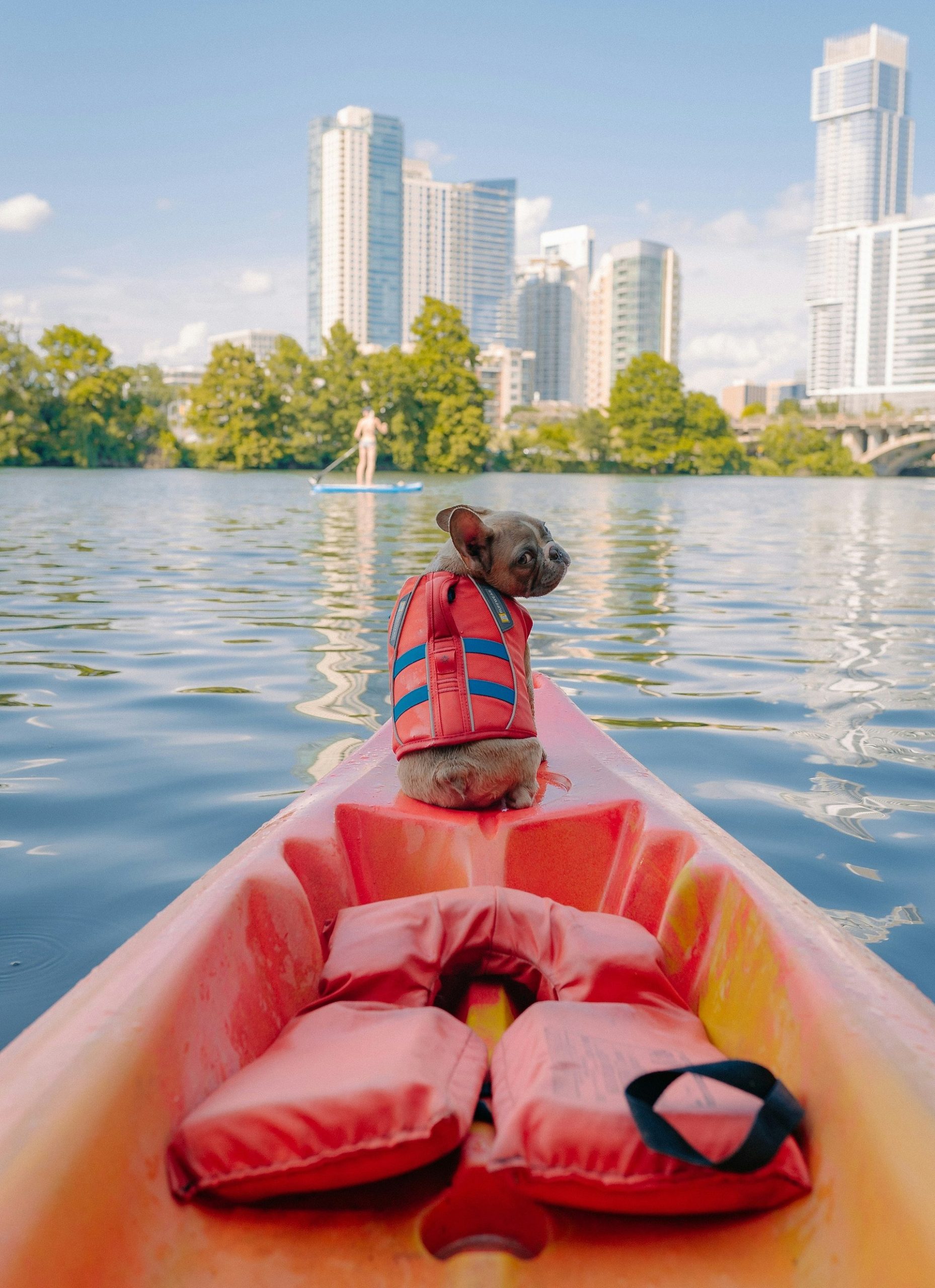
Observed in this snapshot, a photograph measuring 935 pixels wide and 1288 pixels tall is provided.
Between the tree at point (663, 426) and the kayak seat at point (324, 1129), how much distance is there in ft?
206

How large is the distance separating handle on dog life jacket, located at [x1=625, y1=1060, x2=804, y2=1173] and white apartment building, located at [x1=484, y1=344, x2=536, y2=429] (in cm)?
10179

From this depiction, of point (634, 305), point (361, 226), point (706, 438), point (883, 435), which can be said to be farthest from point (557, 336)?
point (706, 438)

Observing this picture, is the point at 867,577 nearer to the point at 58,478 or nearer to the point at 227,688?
the point at 227,688

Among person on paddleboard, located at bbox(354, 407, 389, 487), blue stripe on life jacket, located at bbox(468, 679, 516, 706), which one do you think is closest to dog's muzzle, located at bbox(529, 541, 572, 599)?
blue stripe on life jacket, located at bbox(468, 679, 516, 706)

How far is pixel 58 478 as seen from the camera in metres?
34.1

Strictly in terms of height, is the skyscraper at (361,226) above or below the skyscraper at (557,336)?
above

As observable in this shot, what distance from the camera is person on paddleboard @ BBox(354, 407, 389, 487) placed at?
2500 centimetres

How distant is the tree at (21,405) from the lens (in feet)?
152

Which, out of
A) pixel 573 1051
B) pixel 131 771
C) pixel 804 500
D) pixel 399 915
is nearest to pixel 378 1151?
pixel 573 1051

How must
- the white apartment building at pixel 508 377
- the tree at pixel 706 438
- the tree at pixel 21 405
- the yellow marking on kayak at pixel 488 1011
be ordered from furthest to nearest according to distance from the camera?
the white apartment building at pixel 508 377 < the tree at pixel 706 438 < the tree at pixel 21 405 < the yellow marking on kayak at pixel 488 1011

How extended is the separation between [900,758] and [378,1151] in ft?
11.9

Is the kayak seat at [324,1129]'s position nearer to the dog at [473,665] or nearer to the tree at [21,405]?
the dog at [473,665]

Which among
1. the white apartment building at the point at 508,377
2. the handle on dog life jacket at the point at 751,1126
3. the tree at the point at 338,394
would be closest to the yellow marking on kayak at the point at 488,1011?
the handle on dog life jacket at the point at 751,1126

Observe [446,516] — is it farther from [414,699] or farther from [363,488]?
[363,488]
